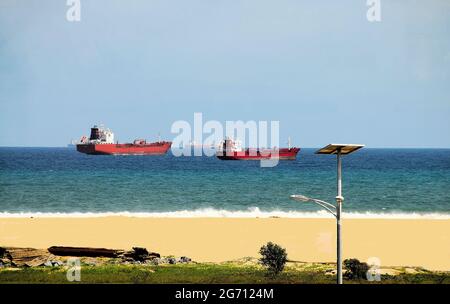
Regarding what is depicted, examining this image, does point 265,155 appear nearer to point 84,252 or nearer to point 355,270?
point 84,252

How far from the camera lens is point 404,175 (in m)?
94.8

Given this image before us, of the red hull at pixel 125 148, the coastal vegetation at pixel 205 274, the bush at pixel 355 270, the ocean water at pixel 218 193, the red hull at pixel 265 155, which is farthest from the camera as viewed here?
the red hull at pixel 125 148

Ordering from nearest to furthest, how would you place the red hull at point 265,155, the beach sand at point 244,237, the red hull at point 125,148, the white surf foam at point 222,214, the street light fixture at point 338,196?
1. the street light fixture at point 338,196
2. the beach sand at point 244,237
3. the white surf foam at point 222,214
4. the red hull at point 265,155
5. the red hull at point 125,148

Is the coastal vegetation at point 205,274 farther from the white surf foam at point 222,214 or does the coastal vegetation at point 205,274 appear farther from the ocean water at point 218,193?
the white surf foam at point 222,214

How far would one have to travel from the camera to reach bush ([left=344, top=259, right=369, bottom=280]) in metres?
19.7

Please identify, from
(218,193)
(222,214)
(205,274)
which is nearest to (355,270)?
(205,274)

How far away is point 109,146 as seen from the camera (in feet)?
471

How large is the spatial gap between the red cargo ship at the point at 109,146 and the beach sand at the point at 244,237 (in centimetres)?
10539

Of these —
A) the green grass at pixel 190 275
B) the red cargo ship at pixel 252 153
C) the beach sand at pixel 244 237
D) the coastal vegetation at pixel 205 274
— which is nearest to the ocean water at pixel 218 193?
the beach sand at pixel 244 237

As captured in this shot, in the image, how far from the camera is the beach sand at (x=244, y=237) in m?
25.7

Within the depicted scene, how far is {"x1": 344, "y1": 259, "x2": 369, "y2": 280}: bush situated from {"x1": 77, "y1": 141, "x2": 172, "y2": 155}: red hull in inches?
5007
